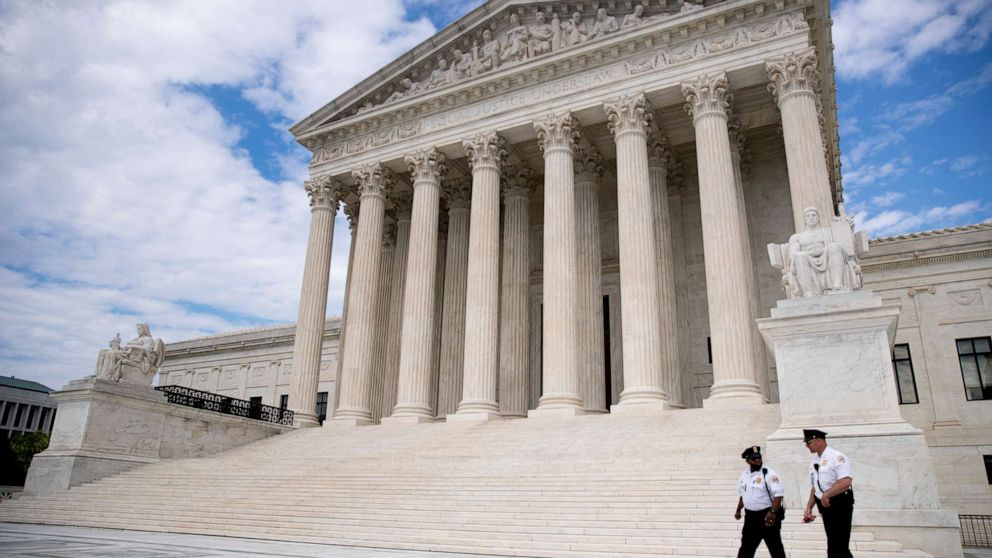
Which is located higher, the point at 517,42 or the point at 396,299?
the point at 517,42

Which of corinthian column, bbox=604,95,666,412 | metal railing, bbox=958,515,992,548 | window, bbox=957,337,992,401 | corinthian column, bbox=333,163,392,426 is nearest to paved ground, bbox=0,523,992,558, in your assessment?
metal railing, bbox=958,515,992,548

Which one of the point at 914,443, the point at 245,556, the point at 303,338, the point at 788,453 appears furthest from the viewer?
the point at 303,338

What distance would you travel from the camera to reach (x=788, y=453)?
11.4m

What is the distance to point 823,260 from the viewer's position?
12797mm

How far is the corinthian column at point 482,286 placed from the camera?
25.9m

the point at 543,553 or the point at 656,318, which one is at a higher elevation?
the point at 656,318

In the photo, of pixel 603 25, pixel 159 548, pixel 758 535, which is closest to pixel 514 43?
pixel 603 25

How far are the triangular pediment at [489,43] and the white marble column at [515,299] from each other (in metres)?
5.15

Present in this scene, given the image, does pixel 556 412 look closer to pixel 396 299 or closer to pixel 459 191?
pixel 396 299

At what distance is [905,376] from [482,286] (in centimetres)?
1797

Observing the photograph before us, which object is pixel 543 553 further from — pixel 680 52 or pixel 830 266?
pixel 680 52

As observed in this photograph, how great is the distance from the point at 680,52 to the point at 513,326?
42.8ft

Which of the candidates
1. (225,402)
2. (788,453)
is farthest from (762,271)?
(225,402)

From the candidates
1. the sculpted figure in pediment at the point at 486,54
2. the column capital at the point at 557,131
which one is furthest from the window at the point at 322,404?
the column capital at the point at 557,131
